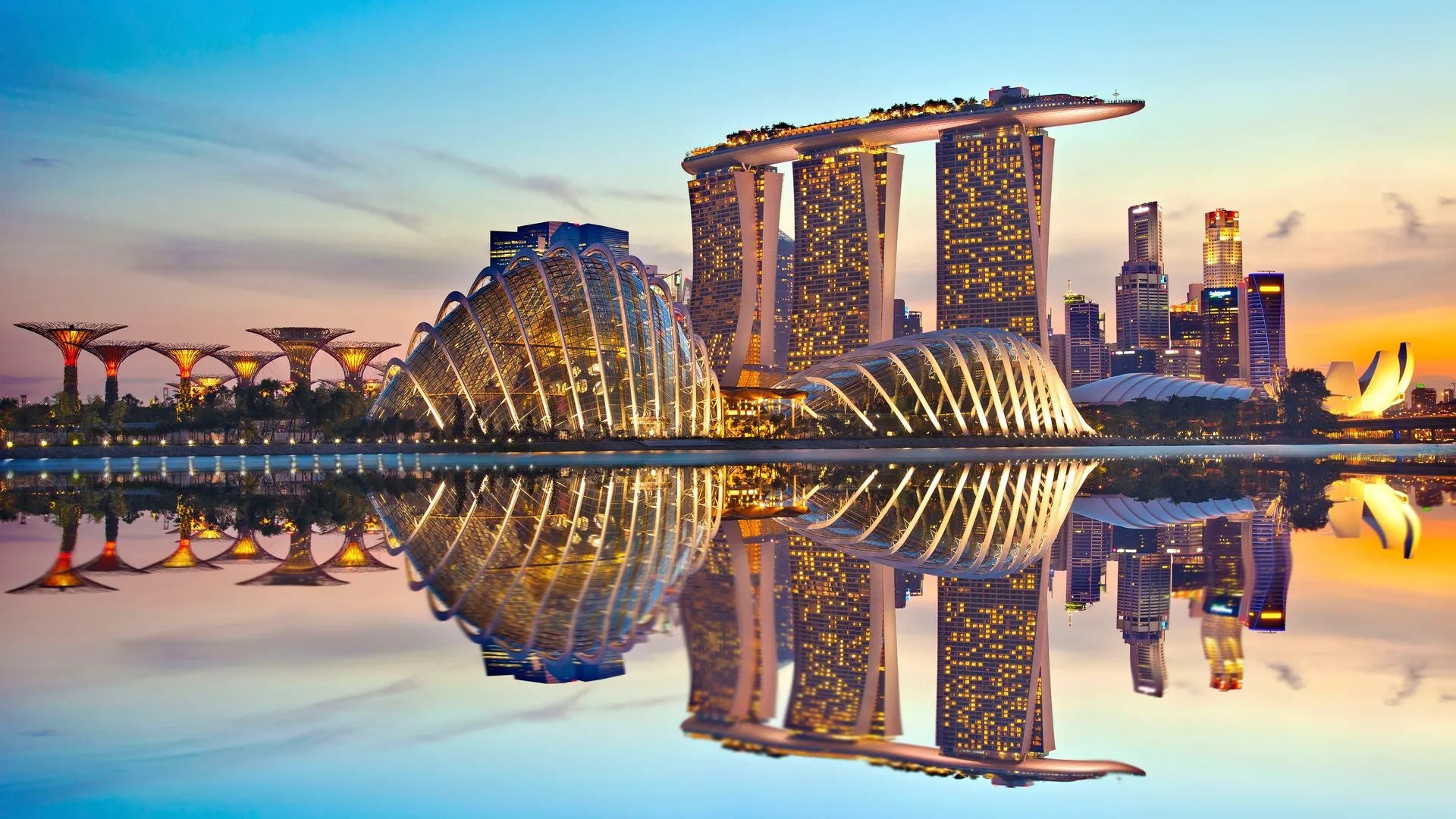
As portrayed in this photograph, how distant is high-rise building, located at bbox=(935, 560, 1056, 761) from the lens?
30.9 feet

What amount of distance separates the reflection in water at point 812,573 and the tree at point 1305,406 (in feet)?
440

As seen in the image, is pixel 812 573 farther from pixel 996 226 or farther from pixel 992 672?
pixel 996 226

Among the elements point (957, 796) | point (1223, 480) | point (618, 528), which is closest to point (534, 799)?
point (957, 796)

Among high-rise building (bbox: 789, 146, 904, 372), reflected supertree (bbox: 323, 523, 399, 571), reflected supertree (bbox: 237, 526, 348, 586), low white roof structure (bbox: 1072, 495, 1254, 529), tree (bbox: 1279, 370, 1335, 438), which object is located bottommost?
low white roof structure (bbox: 1072, 495, 1254, 529)

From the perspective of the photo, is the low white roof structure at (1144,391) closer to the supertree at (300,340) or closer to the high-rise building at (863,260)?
the high-rise building at (863,260)

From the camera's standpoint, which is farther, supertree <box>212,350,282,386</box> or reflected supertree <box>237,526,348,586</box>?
supertree <box>212,350,282,386</box>

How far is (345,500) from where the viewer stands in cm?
3612

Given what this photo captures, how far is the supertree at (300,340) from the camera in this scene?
463ft

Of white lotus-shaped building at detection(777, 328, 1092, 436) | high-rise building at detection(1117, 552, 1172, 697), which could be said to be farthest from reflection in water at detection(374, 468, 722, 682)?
white lotus-shaped building at detection(777, 328, 1092, 436)

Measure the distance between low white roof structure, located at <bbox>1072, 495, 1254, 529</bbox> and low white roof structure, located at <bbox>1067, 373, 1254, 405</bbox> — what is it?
5348 inches

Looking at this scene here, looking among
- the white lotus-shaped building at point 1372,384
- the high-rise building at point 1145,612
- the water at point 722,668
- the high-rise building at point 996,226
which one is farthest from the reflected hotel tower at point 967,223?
the water at point 722,668

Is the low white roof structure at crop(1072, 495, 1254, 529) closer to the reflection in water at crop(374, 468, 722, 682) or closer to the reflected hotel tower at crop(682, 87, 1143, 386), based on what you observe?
the reflection in water at crop(374, 468, 722, 682)

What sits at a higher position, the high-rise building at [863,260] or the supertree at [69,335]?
the high-rise building at [863,260]

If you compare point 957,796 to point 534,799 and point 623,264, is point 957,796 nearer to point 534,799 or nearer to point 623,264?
point 534,799
